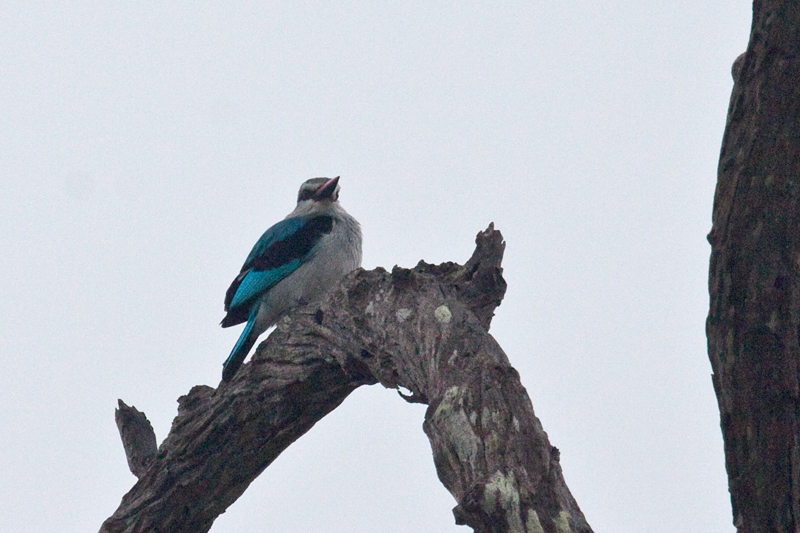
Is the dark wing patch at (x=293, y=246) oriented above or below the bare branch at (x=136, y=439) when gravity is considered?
above

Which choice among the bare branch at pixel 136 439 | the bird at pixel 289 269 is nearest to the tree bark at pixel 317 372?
the bare branch at pixel 136 439

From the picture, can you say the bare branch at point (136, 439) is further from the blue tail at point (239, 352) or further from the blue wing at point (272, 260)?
the blue wing at point (272, 260)

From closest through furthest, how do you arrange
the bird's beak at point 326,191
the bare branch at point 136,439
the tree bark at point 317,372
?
the tree bark at point 317,372 < the bare branch at point 136,439 < the bird's beak at point 326,191

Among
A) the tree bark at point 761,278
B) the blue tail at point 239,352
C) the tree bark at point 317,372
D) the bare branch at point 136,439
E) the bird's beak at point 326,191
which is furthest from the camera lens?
the bird's beak at point 326,191

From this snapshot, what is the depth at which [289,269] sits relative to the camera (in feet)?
22.6

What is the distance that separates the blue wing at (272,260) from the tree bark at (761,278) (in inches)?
182

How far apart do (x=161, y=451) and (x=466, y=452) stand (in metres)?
2.04

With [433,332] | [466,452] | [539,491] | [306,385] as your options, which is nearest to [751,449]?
[539,491]

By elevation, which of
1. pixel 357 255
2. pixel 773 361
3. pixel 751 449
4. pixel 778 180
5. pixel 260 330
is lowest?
pixel 751 449

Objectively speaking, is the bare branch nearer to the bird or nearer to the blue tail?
the blue tail

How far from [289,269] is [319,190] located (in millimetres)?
1249

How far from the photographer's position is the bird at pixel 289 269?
6863 mm

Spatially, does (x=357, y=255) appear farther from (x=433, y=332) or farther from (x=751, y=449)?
(x=751, y=449)

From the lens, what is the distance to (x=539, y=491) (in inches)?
112
